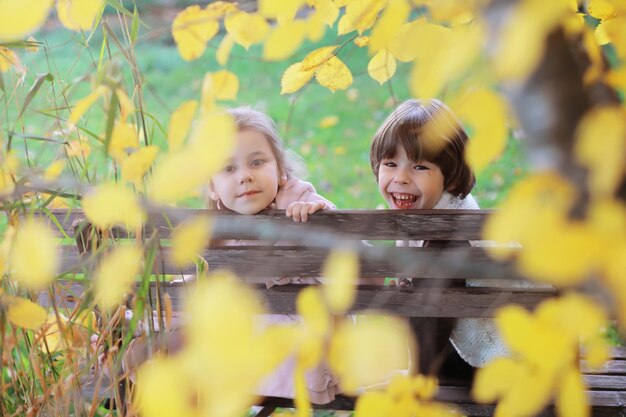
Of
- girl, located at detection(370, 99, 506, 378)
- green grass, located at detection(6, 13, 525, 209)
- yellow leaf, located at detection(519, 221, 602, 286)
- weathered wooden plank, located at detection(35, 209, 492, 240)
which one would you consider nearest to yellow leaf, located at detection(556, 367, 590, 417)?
yellow leaf, located at detection(519, 221, 602, 286)

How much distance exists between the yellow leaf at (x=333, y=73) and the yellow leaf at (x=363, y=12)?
0.08 m

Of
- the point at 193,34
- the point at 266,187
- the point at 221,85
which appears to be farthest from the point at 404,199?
the point at 221,85

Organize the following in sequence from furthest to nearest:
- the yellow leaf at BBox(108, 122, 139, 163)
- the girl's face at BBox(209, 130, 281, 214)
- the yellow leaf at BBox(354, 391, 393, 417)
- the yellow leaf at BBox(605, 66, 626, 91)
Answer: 1. the girl's face at BBox(209, 130, 281, 214)
2. the yellow leaf at BBox(108, 122, 139, 163)
3. the yellow leaf at BBox(354, 391, 393, 417)
4. the yellow leaf at BBox(605, 66, 626, 91)

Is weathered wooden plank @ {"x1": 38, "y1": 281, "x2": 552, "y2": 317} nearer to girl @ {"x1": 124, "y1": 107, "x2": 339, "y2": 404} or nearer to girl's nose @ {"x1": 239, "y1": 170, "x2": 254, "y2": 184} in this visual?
girl @ {"x1": 124, "y1": 107, "x2": 339, "y2": 404}

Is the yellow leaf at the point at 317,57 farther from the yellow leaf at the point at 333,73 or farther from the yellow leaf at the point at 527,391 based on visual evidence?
the yellow leaf at the point at 527,391

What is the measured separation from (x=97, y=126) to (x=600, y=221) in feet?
21.2

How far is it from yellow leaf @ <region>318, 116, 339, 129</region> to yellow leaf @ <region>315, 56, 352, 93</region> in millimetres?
4859

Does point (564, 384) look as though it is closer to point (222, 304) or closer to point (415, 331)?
point (222, 304)

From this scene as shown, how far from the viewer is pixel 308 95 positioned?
7.10 metres

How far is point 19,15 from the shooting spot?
0.60 metres

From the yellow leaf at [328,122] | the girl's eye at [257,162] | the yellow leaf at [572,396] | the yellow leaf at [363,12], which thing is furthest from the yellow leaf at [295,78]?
the yellow leaf at [328,122]

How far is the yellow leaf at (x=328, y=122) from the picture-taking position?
20.5 feet

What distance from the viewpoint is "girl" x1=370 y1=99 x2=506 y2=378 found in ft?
6.44

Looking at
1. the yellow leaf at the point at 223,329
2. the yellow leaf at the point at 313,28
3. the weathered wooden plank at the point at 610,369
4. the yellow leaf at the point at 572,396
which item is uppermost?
the yellow leaf at the point at 313,28
